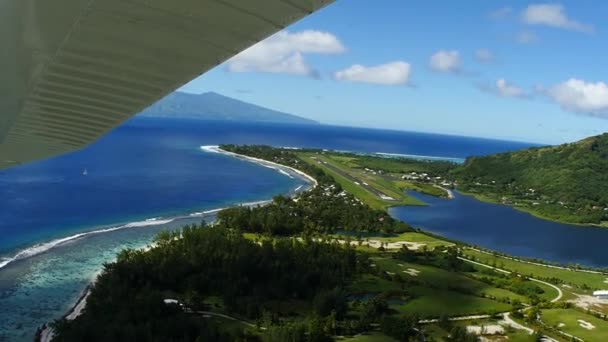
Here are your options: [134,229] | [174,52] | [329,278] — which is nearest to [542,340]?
[329,278]

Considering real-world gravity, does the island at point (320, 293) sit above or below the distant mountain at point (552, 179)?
below

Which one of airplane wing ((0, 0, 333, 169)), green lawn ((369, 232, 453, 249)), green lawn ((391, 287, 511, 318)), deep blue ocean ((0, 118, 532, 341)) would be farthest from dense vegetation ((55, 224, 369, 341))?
airplane wing ((0, 0, 333, 169))

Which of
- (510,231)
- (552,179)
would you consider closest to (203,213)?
(510,231)

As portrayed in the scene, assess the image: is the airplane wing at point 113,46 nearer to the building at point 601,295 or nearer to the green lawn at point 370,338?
the green lawn at point 370,338

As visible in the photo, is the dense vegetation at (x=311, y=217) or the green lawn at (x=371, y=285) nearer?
the green lawn at (x=371, y=285)

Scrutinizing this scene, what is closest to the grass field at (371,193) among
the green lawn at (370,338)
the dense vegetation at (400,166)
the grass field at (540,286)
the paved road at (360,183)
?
the paved road at (360,183)

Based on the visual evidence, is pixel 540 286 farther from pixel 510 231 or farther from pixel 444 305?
pixel 510 231

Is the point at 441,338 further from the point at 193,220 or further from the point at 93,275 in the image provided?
the point at 193,220

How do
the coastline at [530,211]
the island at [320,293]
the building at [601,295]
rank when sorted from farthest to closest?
1. the coastline at [530,211]
2. the building at [601,295]
3. the island at [320,293]
